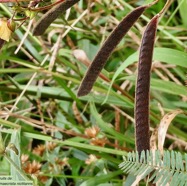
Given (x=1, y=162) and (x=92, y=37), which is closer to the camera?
(x=1, y=162)

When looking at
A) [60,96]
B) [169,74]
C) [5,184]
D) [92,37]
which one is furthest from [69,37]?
[5,184]

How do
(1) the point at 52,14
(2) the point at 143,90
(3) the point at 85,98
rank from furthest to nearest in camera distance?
1. (3) the point at 85,98
2. (1) the point at 52,14
3. (2) the point at 143,90

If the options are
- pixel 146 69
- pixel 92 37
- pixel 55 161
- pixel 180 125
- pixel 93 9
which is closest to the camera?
pixel 146 69

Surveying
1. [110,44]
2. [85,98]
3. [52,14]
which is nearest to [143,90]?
[110,44]

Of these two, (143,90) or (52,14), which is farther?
(52,14)

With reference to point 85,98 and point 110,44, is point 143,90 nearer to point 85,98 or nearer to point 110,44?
point 110,44

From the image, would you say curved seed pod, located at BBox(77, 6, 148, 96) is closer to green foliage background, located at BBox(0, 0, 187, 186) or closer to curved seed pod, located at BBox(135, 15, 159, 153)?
curved seed pod, located at BBox(135, 15, 159, 153)

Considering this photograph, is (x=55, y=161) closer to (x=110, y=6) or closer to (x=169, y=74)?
(x=169, y=74)
